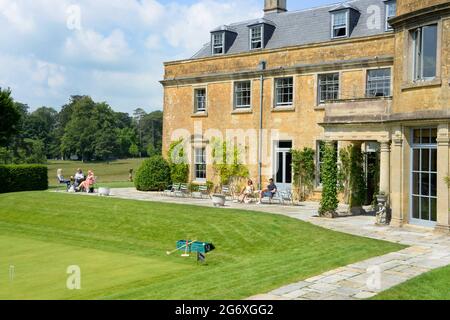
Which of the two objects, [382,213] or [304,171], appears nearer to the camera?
[382,213]

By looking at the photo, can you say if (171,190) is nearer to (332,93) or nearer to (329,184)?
(332,93)

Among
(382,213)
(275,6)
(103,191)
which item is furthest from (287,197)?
(275,6)

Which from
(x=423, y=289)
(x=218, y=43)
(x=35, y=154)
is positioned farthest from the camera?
(x=35, y=154)

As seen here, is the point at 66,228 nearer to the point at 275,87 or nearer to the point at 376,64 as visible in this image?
the point at 275,87

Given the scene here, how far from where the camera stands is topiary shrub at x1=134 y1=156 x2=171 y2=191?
30.7m

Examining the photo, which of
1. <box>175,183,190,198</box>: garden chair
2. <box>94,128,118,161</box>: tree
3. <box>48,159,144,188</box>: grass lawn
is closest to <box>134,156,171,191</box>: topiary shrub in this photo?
<box>175,183,190,198</box>: garden chair

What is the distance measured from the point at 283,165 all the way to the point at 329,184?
797cm

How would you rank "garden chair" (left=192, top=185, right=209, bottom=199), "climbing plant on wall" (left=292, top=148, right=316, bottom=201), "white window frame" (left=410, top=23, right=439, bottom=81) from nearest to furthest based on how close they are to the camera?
"white window frame" (left=410, top=23, right=439, bottom=81) < "climbing plant on wall" (left=292, top=148, right=316, bottom=201) < "garden chair" (left=192, top=185, right=209, bottom=199)

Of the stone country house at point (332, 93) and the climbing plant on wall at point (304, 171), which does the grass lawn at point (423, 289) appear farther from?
the climbing plant on wall at point (304, 171)

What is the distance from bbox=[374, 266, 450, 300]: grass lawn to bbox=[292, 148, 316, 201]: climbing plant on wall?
15.2 m

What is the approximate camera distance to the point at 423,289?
9.44 meters

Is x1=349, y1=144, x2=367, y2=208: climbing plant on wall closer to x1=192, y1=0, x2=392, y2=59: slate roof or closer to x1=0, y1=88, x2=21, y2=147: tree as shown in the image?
x1=192, y1=0, x2=392, y2=59: slate roof

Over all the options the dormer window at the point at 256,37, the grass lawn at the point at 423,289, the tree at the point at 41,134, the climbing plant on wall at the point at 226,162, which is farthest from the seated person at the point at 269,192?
the tree at the point at 41,134
